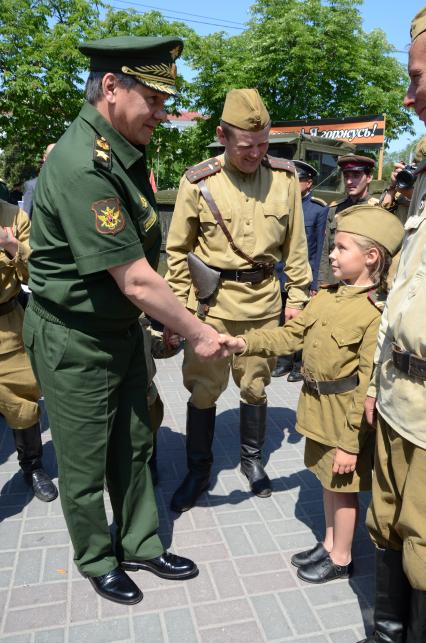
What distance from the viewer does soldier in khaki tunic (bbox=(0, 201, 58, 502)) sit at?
A: 123 inches

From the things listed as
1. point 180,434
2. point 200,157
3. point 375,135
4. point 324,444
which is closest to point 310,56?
point 200,157

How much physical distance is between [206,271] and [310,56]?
16383 millimetres

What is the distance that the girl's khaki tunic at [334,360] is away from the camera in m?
2.40

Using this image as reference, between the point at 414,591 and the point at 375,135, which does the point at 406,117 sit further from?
the point at 414,591

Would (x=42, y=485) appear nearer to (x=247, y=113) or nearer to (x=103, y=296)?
(x=103, y=296)

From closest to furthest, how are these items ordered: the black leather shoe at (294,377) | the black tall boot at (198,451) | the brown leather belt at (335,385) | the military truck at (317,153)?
1. the brown leather belt at (335,385)
2. the black tall boot at (198,451)
3. the black leather shoe at (294,377)
4. the military truck at (317,153)

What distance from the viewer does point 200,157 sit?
57.3 feet

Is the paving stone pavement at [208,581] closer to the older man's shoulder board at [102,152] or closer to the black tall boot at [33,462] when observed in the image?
the black tall boot at [33,462]

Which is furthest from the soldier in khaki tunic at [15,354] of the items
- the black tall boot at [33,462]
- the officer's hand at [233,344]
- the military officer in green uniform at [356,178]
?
the military officer in green uniform at [356,178]

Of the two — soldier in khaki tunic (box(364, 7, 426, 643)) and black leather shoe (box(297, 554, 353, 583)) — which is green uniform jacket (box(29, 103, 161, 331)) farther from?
black leather shoe (box(297, 554, 353, 583))

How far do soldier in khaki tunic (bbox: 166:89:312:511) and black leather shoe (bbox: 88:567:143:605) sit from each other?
703 millimetres

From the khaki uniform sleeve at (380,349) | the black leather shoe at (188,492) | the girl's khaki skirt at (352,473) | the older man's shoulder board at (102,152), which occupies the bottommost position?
the black leather shoe at (188,492)

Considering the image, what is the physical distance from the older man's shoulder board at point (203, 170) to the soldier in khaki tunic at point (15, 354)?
0.99 metres

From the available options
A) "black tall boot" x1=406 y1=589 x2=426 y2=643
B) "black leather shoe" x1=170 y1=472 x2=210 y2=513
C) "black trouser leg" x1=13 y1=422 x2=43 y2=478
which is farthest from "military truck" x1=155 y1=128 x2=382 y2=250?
"black tall boot" x1=406 y1=589 x2=426 y2=643
